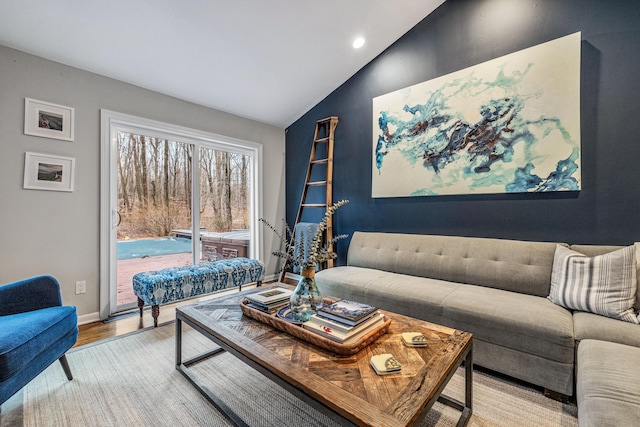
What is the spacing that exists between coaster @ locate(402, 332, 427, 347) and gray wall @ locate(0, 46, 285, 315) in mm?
2761

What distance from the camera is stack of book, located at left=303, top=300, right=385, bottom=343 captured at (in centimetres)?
124

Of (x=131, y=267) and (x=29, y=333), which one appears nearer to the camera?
(x=29, y=333)

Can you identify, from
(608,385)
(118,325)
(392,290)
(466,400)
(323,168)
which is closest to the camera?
(608,385)

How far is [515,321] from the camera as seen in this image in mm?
1620

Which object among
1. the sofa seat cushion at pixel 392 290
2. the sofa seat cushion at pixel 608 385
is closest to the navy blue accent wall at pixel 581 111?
the sofa seat cushion at pixel 392 290

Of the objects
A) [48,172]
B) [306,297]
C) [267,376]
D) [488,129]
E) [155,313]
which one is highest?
[488,129]

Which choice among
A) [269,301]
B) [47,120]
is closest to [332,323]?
[269,301]

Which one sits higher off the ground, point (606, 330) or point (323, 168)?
point (323, 168)

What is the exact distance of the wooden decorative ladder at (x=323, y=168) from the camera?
3498mm

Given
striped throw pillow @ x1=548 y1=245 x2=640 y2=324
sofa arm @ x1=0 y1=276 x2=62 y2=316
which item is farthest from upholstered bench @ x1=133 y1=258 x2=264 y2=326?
striped throw pillow @ x1=548 y1=245 x2=640 y2=324

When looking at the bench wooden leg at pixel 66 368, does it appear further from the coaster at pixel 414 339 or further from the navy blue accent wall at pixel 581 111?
the navy blue accent wall at pixel 581 111

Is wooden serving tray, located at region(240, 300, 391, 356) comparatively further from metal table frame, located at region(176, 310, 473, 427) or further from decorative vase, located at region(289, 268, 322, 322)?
metal table frame, located at region(176, 310, 473, 427)

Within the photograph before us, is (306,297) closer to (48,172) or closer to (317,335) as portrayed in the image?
(317,335)

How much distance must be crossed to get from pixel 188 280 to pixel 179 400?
4.13 feet
